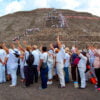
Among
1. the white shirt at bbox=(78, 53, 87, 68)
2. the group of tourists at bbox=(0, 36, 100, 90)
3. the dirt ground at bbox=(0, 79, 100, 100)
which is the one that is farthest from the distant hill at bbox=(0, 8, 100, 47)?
the dirt ground at bbox=(0, 79, 100, 100)

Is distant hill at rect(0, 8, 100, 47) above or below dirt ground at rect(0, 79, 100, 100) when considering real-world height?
above

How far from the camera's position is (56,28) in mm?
33438

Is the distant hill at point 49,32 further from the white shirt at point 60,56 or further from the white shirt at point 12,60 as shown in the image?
the white shirt at point 60,56

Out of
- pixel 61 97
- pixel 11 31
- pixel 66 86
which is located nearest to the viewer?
pixel 61 97

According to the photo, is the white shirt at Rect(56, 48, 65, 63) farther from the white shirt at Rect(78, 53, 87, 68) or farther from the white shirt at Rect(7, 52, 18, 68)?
the white shirt at Rect(7, 52, 18, 68)

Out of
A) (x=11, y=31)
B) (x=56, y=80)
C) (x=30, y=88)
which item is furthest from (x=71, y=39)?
(x=30, y=88)

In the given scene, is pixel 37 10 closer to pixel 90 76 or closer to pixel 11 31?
pixel 11 31

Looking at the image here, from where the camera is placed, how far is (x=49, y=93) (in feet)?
31.7

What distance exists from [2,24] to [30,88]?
113 feet

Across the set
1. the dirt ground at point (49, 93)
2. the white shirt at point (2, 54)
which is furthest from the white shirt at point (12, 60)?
the dirt ground at point (49, 93)

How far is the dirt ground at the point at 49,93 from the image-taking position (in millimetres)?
8997

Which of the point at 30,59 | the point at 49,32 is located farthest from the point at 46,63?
the point at 49,32

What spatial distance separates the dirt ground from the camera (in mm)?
8997

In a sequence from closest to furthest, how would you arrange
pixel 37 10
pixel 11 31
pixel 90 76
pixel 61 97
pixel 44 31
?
1. pixel 61 97
2. pixel 90 76
3. pixel 44 31
4. pixel 11 31
5. pixel 37 10
